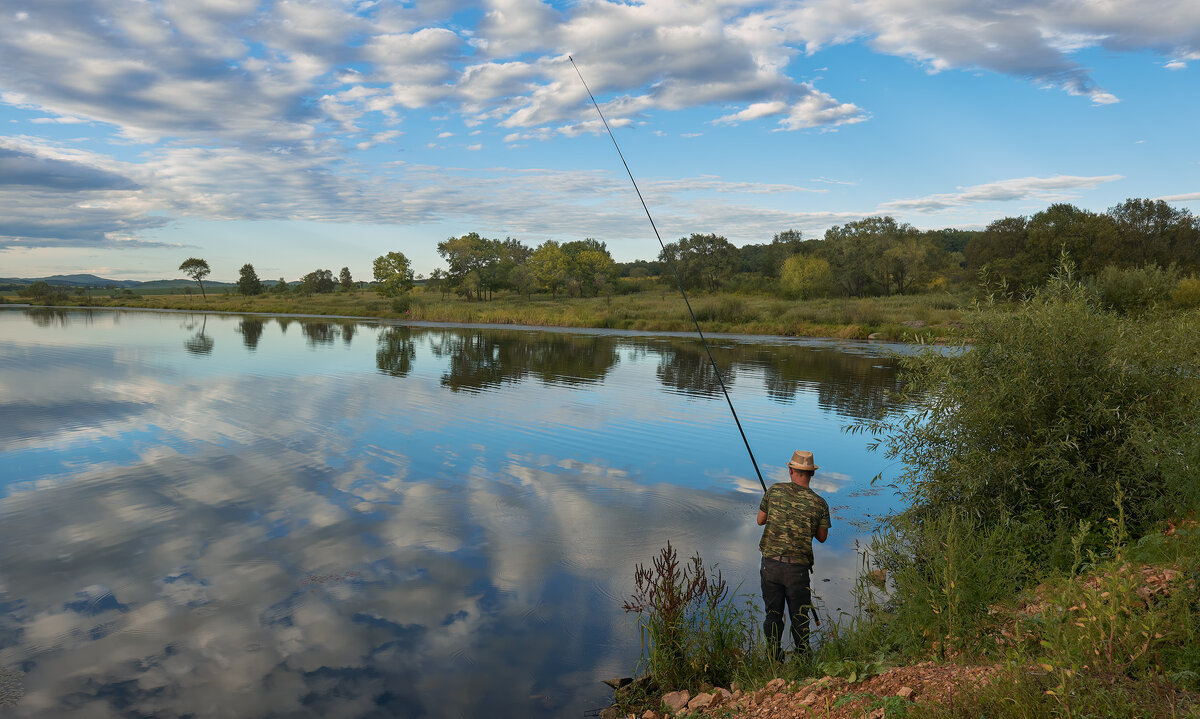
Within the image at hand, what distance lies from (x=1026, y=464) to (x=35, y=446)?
1703 centimetres

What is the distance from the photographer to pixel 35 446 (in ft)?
45.4

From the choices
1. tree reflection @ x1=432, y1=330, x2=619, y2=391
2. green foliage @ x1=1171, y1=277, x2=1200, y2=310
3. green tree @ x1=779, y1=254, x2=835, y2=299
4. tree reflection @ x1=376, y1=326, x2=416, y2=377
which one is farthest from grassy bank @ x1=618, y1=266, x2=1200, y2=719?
green tree @ x1=779, y1=254, x2=835, y2=299

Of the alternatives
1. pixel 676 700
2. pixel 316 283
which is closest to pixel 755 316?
pixel 676 700

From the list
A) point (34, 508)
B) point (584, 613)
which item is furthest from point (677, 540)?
point (34, 508)

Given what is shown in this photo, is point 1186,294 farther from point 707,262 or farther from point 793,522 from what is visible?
point 707,262

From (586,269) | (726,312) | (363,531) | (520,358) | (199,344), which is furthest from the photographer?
(586,269)

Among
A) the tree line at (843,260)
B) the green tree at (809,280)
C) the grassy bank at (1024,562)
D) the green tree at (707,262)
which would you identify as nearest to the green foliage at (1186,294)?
the tree line at (843,260)

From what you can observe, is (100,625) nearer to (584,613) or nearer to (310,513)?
(310,513)

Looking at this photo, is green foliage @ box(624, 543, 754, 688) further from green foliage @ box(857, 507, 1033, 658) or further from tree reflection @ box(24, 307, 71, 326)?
tree reflection @ box(24, 307, 71, 326)

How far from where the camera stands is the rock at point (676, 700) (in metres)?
5.48

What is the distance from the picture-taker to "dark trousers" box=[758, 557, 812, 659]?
6061 mm

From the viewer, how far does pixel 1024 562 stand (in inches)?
266

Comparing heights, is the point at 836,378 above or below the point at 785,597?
below

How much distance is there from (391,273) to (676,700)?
9658 cm
